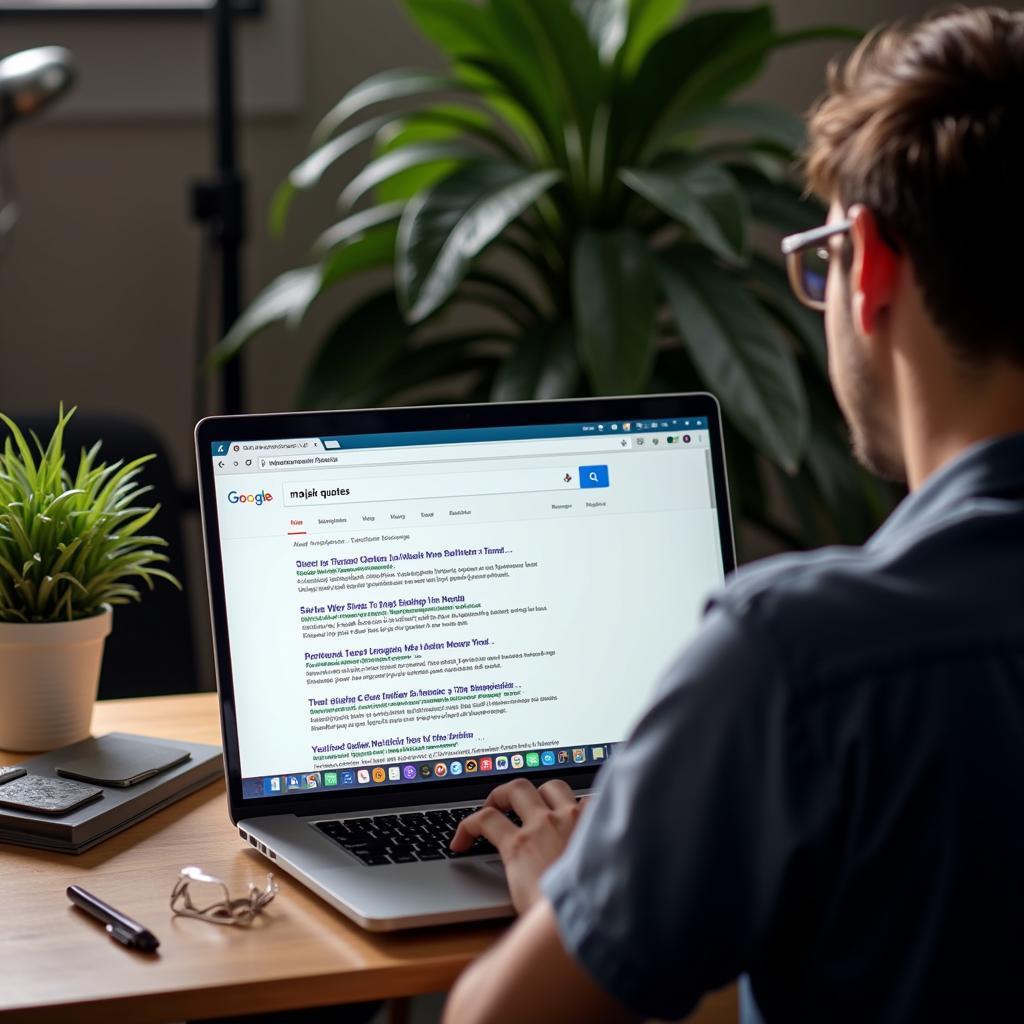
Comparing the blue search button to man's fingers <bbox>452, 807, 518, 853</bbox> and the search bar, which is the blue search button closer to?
the search bar

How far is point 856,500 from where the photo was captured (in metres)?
1.90

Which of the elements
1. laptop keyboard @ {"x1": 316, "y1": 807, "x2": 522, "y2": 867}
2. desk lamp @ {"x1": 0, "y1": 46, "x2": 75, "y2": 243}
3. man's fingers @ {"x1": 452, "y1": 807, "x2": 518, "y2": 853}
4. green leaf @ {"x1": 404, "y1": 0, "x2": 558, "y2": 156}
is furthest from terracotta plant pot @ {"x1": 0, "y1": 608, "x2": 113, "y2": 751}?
green leaf @ {"x1": 404, "y1": 0, "x2": 558, "y2": 156}

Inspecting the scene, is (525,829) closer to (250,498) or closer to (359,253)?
(250,498)

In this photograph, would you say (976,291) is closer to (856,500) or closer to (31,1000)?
(31,1000)

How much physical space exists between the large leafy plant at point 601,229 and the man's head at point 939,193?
98 cm

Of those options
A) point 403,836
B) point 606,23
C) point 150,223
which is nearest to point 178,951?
point 403,836

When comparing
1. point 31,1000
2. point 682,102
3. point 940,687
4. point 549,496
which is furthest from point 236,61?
point 940,687

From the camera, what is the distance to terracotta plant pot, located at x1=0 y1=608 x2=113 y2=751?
1030mm

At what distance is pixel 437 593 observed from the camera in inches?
37.5

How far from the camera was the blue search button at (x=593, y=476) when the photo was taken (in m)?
1.00

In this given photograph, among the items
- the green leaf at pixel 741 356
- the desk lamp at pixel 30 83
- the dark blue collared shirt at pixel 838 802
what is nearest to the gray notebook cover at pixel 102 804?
the dark blue collared shirt at pixel 838 802

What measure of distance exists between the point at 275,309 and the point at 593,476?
1082 millimetres

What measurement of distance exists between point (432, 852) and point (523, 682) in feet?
0.52

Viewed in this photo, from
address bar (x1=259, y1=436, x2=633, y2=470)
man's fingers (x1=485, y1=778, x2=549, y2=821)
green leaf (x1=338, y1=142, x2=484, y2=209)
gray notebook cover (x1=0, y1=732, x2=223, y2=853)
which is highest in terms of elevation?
green leaf (x1=338, y1=142, x2=484, y2=209)
